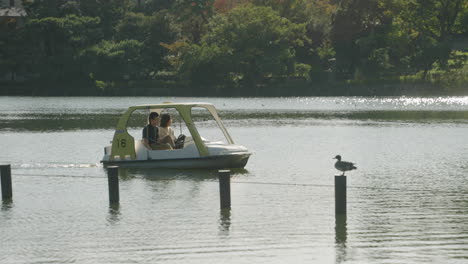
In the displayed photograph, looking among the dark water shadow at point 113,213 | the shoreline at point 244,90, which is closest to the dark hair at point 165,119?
the dark water shadow at point 113,213

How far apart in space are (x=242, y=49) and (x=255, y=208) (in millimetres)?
71651

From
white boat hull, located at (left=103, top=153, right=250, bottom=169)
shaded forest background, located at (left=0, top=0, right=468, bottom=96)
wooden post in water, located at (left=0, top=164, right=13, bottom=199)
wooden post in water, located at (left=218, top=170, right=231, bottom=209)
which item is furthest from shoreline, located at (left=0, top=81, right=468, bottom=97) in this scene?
wooden post in water, located at (left=218, top=170, right=231, bottom=209)

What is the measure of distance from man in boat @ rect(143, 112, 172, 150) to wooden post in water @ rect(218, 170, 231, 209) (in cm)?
698

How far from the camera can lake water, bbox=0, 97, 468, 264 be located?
1412cm

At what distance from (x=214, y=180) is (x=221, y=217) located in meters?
5.88

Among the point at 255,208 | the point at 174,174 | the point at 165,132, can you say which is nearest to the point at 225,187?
the point at 255,208

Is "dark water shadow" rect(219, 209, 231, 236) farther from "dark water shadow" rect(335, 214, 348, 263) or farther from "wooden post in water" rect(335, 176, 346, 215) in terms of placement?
"wooden post in water" rect(335, 176, 346, 215)

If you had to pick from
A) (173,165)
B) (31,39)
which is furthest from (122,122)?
(31,39)

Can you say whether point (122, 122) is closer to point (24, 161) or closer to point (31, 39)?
point (24, 161)

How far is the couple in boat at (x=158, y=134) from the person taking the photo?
2427 centimetres

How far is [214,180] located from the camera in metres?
23.0

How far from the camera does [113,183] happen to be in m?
18.5

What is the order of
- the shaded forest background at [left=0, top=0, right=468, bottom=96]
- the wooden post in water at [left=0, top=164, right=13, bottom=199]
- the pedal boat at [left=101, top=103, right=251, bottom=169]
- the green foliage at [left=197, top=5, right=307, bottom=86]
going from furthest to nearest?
1. the shaded forest background at [left=0, top=0, right=468, bottom=96]
2. the green foliage at [left=197, top=5, right=307, bottom=86]
3. the pedal boat at [left=101, top=103, right=251, bottom=169]
4. the wooden post in water at [left=0, top=164, right=13, bottom=199]

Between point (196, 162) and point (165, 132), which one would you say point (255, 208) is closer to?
point (196, 162)
